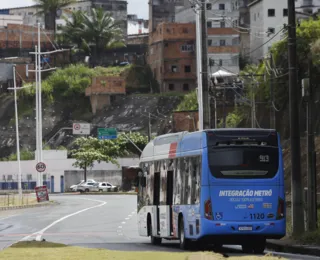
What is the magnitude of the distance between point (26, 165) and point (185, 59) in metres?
37.5

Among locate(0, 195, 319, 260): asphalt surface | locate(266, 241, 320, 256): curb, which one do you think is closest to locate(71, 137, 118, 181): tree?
locate(0, 195, 319, 260): asphalt surface

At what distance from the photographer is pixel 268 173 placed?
25688mm

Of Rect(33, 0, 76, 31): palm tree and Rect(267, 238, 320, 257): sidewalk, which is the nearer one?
Rect(267, 238, 320, 257): sidewalk

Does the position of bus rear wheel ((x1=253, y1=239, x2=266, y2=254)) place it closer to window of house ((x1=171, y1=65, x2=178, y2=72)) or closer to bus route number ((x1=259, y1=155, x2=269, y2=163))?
bus route number ((x1=259, y1=155, x2=269, y2=163))

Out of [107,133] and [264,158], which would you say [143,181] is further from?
[107,133]

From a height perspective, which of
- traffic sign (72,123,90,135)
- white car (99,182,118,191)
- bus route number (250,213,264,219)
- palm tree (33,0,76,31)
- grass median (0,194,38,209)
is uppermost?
palm tree (33,0,76,31)

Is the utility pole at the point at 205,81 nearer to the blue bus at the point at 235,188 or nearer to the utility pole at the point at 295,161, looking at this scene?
the utility pole at the point at 295,161

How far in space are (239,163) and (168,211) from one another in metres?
3.67

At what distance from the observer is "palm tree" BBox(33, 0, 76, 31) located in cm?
17938

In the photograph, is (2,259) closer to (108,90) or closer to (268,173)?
(268,173)

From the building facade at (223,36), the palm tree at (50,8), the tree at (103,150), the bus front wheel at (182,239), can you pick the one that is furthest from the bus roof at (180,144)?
the palm tree at (50,8)

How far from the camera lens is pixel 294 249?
26031mm

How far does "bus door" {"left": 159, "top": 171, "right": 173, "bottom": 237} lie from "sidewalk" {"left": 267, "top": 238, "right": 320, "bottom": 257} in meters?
2.51

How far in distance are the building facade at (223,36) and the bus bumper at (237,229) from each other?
11950 cm
